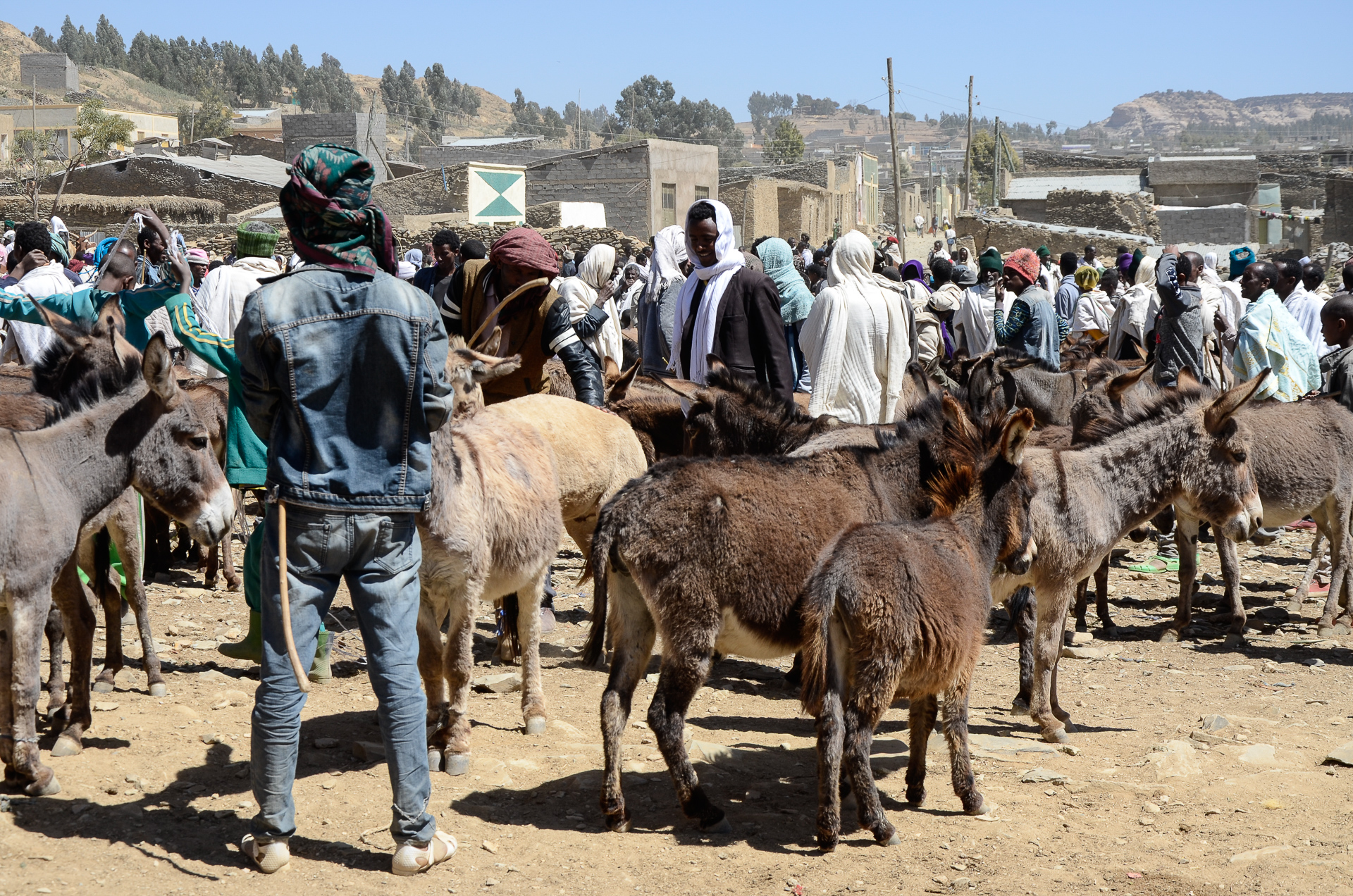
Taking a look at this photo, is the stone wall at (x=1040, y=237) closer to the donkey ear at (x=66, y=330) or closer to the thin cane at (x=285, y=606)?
the donkey ear at (x=66, y=330)

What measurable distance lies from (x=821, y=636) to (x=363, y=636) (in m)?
1.52

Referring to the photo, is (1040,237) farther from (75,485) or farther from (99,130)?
(75,485)

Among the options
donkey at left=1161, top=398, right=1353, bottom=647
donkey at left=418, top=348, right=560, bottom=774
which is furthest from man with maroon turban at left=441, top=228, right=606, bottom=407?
donkey at left=1161, top=398, right=1353, bottom=647

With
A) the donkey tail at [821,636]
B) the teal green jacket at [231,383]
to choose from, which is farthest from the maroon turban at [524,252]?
the donkey tail at [821,636]

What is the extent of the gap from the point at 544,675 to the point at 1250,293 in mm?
7028

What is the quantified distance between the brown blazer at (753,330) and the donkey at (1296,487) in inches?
120

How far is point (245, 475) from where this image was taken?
5793mm

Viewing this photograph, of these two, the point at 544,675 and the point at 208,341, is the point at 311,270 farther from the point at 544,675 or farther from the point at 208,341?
the point at 544,675

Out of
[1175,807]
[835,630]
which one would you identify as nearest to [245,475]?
[835,630]

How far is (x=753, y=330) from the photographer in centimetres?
655

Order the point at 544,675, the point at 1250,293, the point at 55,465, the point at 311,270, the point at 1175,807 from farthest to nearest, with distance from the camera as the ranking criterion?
the point at 1250,293
the point at 544,675
the point at 1175,807
the point at 55,465
the point at 311,270

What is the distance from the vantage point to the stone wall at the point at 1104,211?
128 ft

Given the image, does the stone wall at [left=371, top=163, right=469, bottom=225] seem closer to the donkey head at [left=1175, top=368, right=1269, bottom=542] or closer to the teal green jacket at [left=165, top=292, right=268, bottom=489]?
the teal green jacket at [left=165, top=292, right=268, bottom=489]

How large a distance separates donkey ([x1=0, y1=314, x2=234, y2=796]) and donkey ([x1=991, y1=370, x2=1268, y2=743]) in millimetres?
3369
